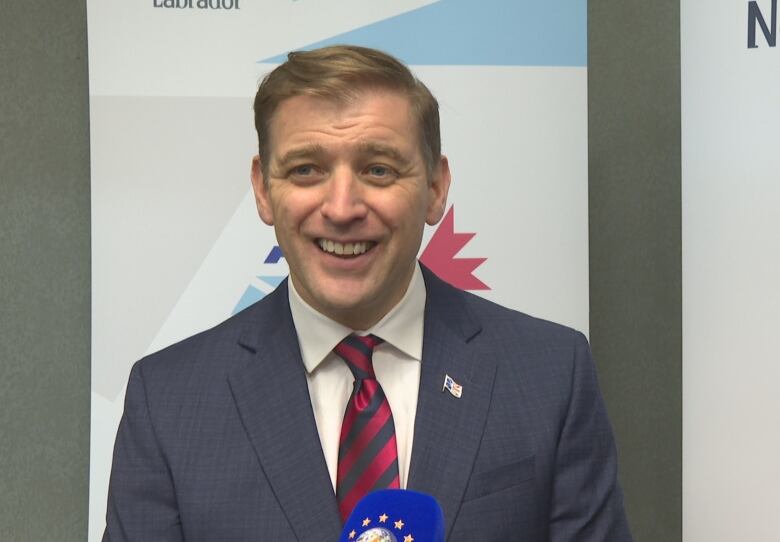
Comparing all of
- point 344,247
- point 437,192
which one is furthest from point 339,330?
point 437,192

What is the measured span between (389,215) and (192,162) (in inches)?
40.8

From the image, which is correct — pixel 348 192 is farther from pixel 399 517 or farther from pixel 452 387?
pixel 399 517

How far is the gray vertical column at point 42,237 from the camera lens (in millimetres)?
2504

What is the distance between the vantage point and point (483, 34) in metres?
2.27

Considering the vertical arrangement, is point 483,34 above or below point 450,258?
above

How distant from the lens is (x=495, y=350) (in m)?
1.48

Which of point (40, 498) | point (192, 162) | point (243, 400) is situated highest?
point (192, 162)

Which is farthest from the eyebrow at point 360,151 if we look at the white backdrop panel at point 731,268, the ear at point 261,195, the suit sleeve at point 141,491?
the white backdrop panel at point 731,268

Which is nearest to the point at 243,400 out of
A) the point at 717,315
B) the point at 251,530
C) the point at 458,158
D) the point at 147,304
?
the point at 251,530

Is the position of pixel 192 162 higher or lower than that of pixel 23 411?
higher

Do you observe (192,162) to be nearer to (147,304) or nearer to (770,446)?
(147,304)

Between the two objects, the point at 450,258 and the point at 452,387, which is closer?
the point at 452,387

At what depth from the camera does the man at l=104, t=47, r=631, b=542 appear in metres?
1.33

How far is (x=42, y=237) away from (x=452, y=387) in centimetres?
155
